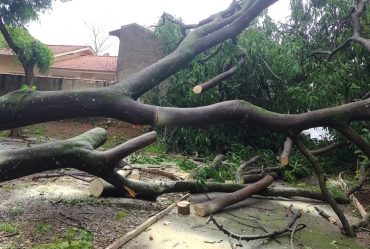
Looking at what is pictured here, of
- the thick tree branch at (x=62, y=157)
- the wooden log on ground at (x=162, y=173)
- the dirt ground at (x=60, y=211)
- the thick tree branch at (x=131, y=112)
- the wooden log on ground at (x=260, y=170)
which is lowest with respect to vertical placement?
the dirt ground at (x=60, y=211)

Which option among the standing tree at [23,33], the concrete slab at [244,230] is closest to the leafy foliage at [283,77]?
the concrete slab at [244,230]

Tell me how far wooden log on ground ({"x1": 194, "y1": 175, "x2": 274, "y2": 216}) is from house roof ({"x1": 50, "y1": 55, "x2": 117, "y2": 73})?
510 inches

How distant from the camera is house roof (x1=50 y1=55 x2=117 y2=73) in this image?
55.0 feet

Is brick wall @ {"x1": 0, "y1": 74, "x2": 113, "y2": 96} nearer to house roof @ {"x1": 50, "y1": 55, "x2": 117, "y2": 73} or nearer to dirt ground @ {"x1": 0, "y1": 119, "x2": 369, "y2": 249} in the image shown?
house roof @ {"x1": 50, "y1": 55, "x2": 117, "y2": 73}

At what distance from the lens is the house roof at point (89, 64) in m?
16.8

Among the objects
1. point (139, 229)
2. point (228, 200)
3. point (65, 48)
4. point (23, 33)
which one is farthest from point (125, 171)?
point (65, 48)

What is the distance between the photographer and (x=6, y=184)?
4.58m

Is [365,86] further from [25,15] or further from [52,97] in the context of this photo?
[25,15]

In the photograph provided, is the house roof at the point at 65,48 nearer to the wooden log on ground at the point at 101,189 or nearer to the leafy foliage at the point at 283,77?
the leafy foliage at the point at 283,77

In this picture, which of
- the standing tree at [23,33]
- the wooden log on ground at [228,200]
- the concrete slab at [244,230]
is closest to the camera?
the concrete slab at [244,230]

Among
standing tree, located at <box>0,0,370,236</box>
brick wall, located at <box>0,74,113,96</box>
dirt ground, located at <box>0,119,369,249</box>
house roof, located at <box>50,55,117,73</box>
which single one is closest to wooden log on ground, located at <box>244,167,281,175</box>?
dirt ground, located at <box>0,119,369,249</box>

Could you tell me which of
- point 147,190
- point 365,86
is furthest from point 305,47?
point 147,190

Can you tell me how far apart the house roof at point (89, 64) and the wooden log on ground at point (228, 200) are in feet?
42.5

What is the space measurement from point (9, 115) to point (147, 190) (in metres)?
1.99
